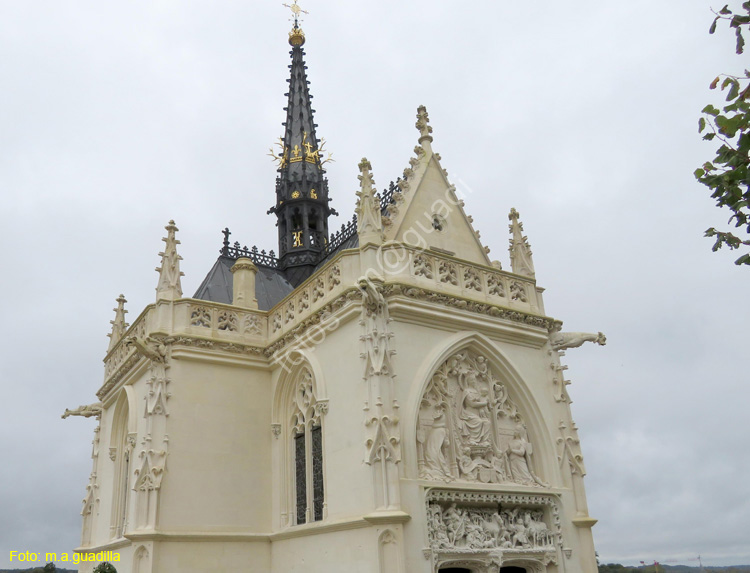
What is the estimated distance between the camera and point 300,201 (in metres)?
23.2

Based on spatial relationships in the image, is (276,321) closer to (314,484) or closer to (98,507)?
(314,484)

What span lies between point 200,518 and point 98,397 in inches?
295

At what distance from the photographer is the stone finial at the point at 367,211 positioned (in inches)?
523

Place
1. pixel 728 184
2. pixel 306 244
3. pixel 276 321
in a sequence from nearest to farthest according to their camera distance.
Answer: pixel 728 184
pixel 276 321
pixel 306 244

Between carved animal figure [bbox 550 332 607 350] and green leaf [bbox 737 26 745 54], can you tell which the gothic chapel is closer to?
carved animal figure [bbox 550 332 607 350]

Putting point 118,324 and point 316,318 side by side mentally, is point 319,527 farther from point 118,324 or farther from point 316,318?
point 118,324

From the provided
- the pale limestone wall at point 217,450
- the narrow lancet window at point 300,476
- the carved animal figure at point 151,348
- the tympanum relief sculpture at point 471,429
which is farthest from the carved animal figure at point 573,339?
the carved animal figure at point 151,348

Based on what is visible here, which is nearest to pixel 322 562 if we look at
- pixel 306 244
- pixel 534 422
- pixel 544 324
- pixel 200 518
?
pixel 200 518

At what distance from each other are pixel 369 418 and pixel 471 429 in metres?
2.56

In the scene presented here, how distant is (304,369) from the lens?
14.6 meters

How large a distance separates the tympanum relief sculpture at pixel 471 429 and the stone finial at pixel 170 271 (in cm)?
651

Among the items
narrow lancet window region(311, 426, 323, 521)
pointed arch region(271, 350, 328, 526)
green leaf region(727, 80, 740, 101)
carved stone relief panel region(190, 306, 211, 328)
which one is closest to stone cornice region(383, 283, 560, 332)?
pointed arch region(271, 350, 328, 526)

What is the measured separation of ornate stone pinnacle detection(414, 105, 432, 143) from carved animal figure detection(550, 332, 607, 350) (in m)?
5.67

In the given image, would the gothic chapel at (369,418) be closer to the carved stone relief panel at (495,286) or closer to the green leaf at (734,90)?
the carved stone relief panel at (495,286)
